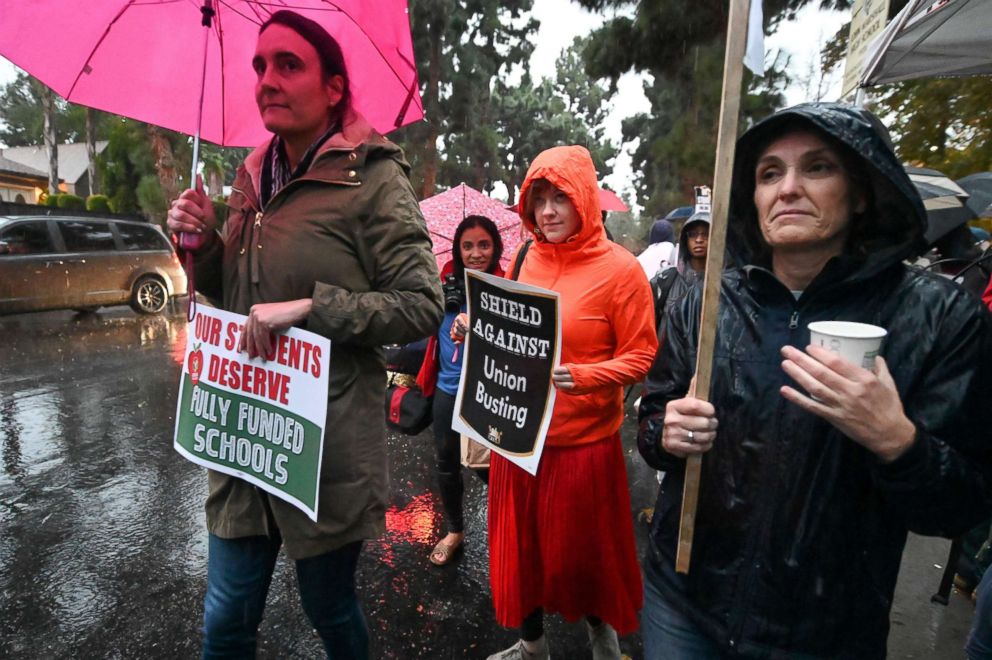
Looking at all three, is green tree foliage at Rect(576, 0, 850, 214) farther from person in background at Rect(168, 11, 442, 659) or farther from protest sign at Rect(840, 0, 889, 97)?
person in background at Rect(168, 11, 442, 659)

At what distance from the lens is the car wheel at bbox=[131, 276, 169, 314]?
11.7 m

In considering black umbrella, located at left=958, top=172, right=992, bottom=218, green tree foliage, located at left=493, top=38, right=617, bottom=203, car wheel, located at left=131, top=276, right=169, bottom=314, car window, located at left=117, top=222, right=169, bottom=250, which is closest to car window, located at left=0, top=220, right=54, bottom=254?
car window, located at left=117, top=222, right=169, bottom=250

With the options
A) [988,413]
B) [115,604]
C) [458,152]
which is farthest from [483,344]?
[458,152]

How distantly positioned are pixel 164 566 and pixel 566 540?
2319 millimetres

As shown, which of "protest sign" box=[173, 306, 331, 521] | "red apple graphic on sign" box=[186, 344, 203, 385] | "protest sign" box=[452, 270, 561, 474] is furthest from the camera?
"protest sign" box=[452, 270, 561, 474]

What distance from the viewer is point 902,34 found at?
2.92 metres

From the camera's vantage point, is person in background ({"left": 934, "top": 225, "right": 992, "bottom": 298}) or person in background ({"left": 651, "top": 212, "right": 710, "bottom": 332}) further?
person in background ({"left": 651, "top": 212, "right": 710, "bottom": 332})

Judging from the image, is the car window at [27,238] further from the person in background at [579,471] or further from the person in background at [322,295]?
the person in background at [579,471]

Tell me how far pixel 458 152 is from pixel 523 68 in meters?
4.90

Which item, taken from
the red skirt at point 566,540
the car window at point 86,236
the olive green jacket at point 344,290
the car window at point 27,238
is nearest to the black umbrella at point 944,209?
the red skirt at point 566,540

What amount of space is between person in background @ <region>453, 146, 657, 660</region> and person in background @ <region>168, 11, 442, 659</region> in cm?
66

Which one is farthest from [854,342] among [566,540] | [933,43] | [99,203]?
[99,203]

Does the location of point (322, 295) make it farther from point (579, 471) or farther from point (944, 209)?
point (944, 209)

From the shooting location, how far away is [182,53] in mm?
2070
